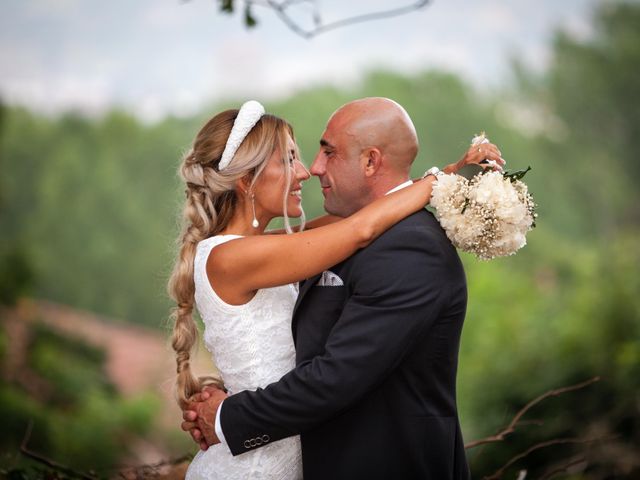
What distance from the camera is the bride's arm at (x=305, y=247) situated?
9.34 ft

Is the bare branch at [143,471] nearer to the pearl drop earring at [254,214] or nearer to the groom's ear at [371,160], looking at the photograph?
the pearl drop earring at [254,214]

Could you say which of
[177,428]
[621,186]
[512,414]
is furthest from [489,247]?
[621,186]

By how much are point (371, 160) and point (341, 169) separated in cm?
12

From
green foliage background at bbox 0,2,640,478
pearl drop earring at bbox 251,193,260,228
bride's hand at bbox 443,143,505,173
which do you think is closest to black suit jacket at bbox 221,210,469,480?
bride's hand at bbox 443,143,505,173

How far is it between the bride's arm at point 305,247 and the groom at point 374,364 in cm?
6

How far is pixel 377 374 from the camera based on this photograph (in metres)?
2.73

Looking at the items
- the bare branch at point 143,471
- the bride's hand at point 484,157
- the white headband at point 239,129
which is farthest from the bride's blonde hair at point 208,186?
the bride's hand at point 484,157

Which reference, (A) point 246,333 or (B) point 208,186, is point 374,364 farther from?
(B) point 208,186

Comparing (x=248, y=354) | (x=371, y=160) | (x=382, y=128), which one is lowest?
(x=248, y=354)

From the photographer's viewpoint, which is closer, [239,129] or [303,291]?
[303,291]

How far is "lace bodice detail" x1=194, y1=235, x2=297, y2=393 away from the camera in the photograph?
3.10 meters

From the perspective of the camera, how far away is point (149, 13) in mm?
24000

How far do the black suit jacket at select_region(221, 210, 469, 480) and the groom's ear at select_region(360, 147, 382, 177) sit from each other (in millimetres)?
326

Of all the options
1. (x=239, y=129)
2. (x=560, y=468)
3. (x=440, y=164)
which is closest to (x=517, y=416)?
(x=560, y=468)
